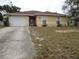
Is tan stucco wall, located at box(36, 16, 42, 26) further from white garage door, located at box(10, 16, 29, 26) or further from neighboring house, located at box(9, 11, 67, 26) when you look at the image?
white garage door, located at box(10, 16, 29, 26)

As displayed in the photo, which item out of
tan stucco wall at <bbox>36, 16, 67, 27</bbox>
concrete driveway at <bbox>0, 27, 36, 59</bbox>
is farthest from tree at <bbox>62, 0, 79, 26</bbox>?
concrete driveway at <bbox>0, 27, 36, 59</bbox>

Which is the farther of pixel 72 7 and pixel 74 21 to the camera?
pixel 74 21

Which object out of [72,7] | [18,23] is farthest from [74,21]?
[18,23]

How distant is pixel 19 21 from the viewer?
41.3 metres

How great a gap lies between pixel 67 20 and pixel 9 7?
762 inches

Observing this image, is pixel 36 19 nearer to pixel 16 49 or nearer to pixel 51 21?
pixel 51 21

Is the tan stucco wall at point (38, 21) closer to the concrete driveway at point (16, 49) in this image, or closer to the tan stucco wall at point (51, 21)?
the tan stucco wall at point (51, 21)

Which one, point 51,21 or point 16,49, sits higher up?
point 16,49

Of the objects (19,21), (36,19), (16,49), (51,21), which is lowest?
(51,21)

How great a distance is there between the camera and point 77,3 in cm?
3747

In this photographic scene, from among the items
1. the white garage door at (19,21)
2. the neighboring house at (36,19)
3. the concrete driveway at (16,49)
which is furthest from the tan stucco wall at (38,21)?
the concrete driveway at (16,49)

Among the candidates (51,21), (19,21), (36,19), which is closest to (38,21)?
(36,19)

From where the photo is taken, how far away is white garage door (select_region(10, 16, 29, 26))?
4115cm

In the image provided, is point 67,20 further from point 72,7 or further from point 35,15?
point 35,15
